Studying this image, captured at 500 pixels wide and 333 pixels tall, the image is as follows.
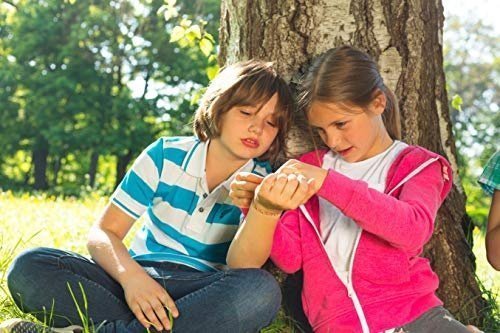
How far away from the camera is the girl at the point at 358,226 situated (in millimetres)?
2352

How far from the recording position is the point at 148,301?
8.06 ft

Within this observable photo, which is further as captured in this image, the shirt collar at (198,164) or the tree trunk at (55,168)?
the tree trunk at (55,168)

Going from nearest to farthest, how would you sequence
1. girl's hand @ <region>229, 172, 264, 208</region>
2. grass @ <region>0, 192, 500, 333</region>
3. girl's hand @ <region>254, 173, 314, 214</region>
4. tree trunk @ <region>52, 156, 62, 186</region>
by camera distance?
girl's hand @ <region>254, 173, 314, 214</region>
girl's hand @ <region>229, 172, 264, 208</region>
grass @ <region>0, 192, 500, 333</region>
tree trunk @ <region>52, 156, 62, 186</region>

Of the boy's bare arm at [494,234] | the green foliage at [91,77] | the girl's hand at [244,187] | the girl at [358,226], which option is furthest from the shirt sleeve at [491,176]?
the green foliage at [91,77]

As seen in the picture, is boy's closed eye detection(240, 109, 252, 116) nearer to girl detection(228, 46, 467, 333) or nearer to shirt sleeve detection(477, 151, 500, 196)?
girl detection(228, 46, 467, 333)

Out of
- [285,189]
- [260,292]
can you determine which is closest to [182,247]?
[260,292]

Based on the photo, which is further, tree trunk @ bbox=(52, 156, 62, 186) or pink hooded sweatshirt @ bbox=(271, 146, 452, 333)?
tree trunk @ bbox=(52, 156, 62, 186)

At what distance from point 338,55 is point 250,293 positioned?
0.94 meters

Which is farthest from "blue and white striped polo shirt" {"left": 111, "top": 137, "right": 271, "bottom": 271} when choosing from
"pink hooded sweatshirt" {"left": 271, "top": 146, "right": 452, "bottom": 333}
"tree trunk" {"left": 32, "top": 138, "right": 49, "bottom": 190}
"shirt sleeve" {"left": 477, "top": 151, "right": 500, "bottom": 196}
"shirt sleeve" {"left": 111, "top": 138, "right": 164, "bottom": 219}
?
"tree trunk" {"left": 32, "top": 138, "right": 49, "bottom": 190}

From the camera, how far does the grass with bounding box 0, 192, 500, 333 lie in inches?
117

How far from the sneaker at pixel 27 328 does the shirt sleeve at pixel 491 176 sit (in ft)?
5.67

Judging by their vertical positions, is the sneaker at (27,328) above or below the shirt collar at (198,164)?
below

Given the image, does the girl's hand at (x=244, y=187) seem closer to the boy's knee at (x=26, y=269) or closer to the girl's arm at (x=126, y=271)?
the girl's arm at (x=126, y=271)

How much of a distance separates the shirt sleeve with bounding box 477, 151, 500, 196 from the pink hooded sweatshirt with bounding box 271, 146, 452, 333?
→ 1.20 ft
